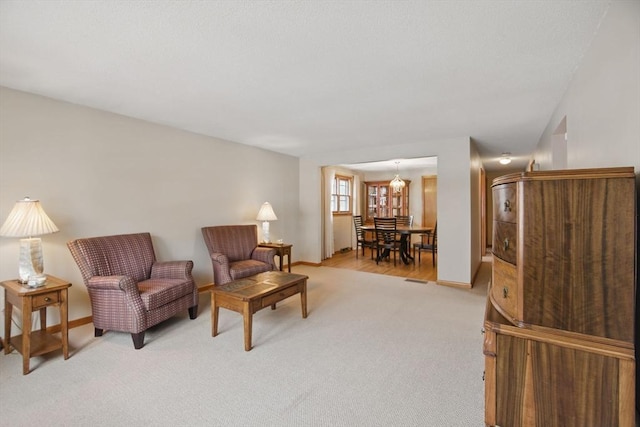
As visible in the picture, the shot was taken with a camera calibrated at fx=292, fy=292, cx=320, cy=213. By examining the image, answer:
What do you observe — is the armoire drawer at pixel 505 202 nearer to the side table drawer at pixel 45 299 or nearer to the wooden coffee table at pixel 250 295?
the wooden coffee table at pixel 250 295

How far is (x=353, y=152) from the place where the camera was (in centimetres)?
550

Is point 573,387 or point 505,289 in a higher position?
point 505,289

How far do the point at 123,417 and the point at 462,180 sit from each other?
4627 mm

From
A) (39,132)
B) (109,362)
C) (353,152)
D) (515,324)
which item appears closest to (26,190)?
(39,132)

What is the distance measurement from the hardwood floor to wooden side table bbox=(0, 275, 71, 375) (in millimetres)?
4418

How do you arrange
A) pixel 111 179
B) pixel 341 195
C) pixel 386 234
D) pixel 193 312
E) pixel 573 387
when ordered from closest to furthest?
1. pixel 573 387
2. pixel 193 312
3. pixel 111 179
4. pixel 386 234
5. pixel 341 195

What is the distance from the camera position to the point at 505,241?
132cm

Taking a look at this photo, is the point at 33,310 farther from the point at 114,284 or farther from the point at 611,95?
the point at 611,95

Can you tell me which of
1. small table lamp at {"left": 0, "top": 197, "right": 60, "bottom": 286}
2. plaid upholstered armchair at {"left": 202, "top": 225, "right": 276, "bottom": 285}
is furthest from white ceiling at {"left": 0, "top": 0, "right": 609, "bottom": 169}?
plaid upholstered armchair at {"left": 202, "top": 225, "right": 276, "bottom": 285}

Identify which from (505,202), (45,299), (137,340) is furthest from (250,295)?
(505,202)

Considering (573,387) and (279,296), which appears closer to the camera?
(573,387)

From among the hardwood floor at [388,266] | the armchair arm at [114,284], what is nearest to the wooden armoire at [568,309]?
the armchair arm at [114,284]

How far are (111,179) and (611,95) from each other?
169 inches

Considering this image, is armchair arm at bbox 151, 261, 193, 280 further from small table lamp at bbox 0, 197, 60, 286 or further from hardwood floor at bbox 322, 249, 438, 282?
hardwood floor at bbox 322, 249, 438, 282
